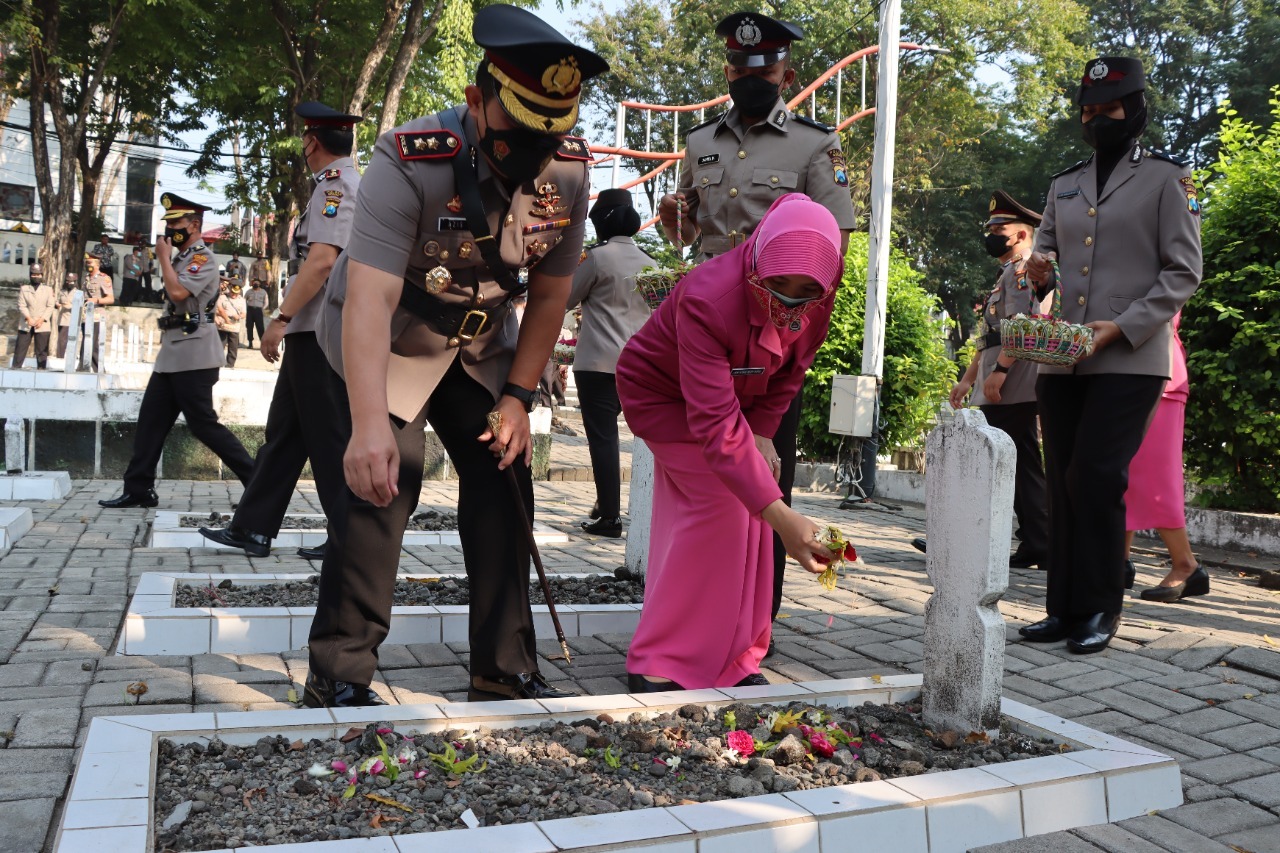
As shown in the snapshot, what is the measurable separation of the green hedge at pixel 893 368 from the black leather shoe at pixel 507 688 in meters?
9.36

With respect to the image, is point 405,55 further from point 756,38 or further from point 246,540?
point 756,38

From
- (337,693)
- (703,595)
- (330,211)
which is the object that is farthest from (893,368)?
(337,693)

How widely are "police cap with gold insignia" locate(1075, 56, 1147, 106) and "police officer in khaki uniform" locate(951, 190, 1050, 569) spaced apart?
2153 mm

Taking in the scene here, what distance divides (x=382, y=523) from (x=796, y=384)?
161 cm

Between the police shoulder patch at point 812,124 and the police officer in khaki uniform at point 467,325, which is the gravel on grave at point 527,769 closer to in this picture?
the police officer in khaki uniform at point 467,325

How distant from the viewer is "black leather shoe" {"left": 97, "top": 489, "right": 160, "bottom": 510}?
8266 millimetres

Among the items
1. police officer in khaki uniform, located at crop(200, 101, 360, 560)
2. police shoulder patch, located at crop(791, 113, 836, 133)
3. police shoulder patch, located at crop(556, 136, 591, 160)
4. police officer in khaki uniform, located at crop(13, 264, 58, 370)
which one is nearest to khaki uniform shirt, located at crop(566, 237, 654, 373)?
police officer in khaki uniform, located at crop(200, 101, 360, 560)

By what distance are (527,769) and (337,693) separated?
2.85 ft

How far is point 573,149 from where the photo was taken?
11.7 feet

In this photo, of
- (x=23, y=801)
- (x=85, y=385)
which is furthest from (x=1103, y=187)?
(x=85, y=385)

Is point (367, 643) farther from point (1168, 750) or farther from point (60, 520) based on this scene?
point (60, 520)

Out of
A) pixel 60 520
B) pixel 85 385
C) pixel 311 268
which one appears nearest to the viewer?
pixel 311 268

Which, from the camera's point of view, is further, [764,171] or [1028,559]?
[1028,559]

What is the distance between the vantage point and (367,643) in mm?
3523
